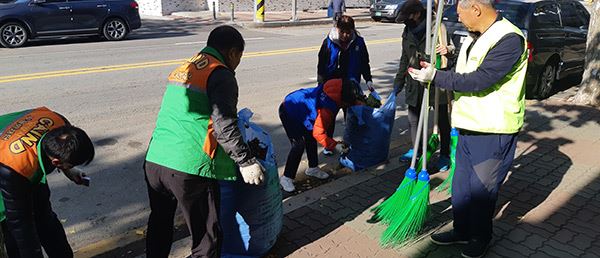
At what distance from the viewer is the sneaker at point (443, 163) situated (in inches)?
196

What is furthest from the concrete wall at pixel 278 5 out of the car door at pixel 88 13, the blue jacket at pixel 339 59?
the blue jacket at pixel 339 59

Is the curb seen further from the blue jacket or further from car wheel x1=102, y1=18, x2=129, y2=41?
car wheel x1=102, y1=18, x2=129, y2=41

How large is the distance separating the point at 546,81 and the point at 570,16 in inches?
59.7

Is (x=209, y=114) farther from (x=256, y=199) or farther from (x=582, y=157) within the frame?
(x=582, y=157)

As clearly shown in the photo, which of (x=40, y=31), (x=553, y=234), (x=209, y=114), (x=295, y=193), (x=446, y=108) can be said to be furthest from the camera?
(x=40, y=31)

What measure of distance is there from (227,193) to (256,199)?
194 millimetres

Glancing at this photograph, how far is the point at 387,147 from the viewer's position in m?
5.12

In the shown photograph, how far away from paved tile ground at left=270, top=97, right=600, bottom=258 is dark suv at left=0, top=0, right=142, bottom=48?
1107 centimetres

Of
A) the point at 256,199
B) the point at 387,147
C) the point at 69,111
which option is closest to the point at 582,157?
the point at 387,147

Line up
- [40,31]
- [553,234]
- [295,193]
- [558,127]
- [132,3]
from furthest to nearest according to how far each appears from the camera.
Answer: [132,3]
[40,31]
[558,127]
[295,193]
[553,234]

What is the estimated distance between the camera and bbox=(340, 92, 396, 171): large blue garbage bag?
4.84m

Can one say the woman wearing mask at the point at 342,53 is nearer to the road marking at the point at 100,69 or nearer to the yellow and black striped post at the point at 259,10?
the road marking at the point at 100,69

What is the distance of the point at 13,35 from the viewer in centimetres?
1255

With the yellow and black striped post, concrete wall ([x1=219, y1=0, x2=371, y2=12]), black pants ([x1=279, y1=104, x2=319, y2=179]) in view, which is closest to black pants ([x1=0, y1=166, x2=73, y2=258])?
black pants ([x1=279, y1=104, x2=319, y2=179])
